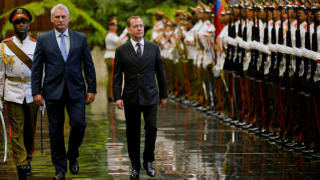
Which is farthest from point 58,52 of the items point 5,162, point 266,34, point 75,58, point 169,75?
point 169,75

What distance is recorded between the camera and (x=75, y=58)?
35.9ft

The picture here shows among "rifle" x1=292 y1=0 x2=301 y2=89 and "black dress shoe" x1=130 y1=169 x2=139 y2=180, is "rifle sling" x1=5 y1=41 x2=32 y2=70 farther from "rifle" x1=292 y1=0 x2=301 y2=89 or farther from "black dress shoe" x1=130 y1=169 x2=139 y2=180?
"rifle" x1=292 y1=0 x2=301 y2=89

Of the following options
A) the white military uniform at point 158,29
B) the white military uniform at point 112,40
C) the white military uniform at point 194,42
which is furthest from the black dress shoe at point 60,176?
the white military uniform at point 158,29

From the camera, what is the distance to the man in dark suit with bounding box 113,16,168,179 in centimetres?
1126

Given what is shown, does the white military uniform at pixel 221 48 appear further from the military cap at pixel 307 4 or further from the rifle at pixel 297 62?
the military cap at pixel 307 4

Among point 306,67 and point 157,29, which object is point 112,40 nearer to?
point 157,29

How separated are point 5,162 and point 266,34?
5107 mm

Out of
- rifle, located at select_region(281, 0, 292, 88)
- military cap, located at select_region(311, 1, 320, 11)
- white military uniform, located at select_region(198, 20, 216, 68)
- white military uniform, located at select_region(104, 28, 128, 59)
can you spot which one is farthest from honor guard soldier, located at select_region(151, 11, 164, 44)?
military cap, located at select_region(311, 1, 320, 11)

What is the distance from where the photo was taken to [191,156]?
13.3 meters

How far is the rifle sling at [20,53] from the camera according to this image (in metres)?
11.8

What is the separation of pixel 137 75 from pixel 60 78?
3.25 feet

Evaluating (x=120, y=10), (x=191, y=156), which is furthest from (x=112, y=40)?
(x=120, y=10)

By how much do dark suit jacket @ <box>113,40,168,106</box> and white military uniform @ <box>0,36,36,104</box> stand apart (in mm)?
1269

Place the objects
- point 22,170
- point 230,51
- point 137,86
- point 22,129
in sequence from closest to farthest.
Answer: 1. point 137,86
2. point 22,170
3. point 22,129
4. point 230,51
